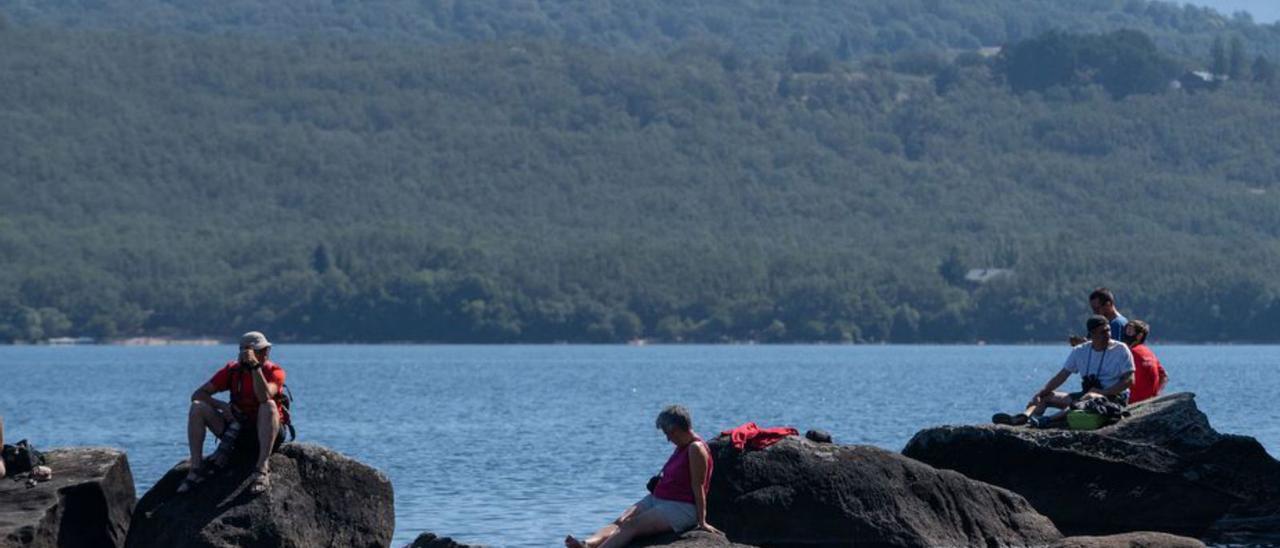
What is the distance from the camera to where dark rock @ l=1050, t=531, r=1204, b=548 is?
18.6 meters

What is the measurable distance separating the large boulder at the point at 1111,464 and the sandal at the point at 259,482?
19.5ft

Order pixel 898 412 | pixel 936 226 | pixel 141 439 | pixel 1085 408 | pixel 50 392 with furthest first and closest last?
pixel 936 226 → pixel 50 392 → pixel 898 412 → pixel 141 439 → pixel 1085 408

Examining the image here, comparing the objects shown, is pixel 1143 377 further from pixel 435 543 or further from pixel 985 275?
pixel 985 275

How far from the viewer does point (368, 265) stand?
166 m

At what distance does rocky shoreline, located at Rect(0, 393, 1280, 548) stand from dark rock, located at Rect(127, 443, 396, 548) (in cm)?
1

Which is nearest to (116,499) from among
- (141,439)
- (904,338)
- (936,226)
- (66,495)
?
(66,495)

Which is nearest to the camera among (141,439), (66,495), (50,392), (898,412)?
(66,495)

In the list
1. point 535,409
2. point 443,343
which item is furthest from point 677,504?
point 443,343

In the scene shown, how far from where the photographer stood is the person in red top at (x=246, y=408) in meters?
18.8

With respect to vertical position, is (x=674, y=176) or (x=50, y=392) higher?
(x=674, y=176)

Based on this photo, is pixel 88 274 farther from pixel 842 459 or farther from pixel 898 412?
pixel 842 459

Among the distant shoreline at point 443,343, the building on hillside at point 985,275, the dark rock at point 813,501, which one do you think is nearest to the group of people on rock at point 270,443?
the dark rock at point 813,501

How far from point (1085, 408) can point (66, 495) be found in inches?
331

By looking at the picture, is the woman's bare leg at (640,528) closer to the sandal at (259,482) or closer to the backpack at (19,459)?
the sandal at (259,482)
